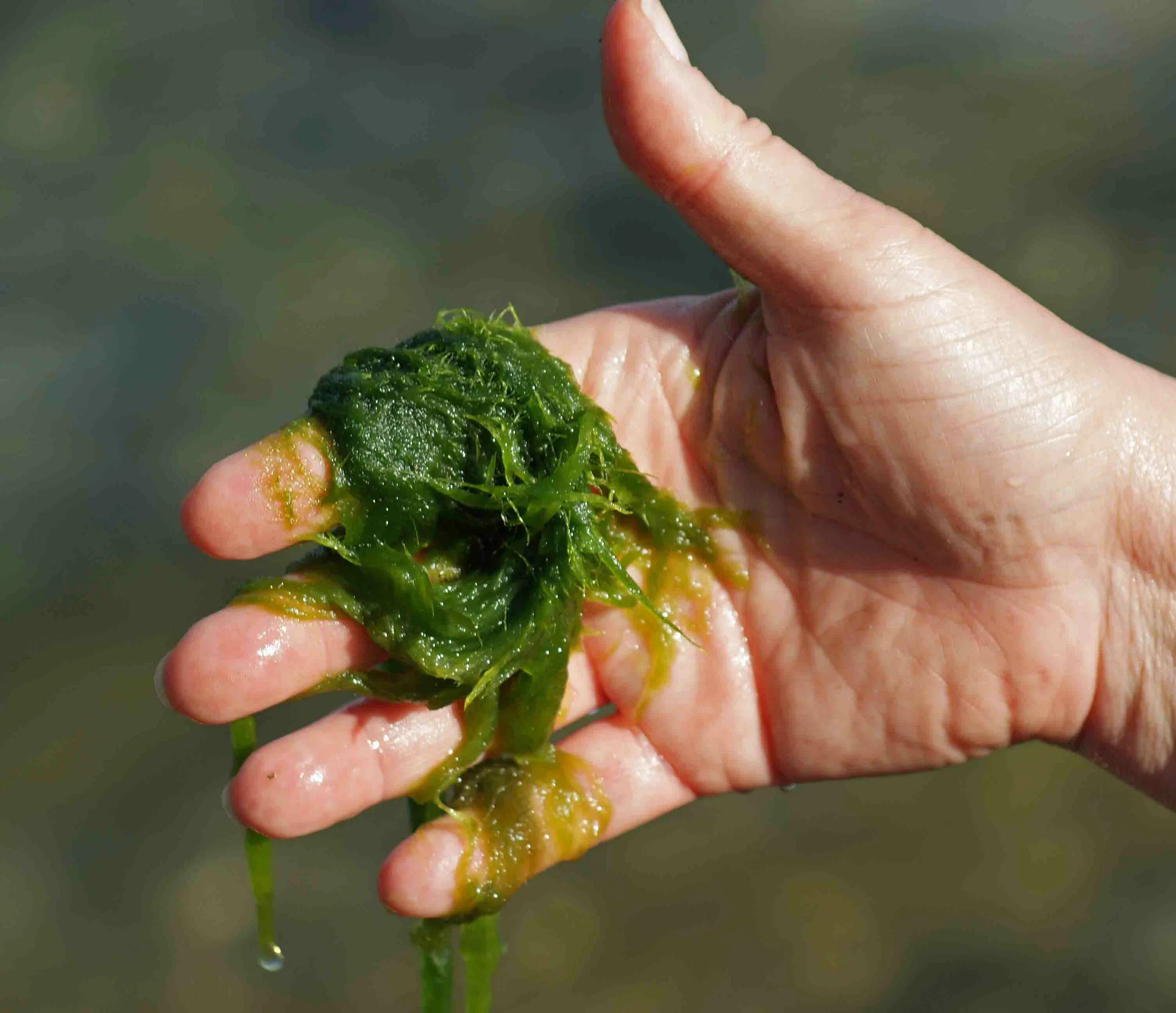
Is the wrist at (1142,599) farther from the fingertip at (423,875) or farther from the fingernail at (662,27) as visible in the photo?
the fingertip at (423,875)

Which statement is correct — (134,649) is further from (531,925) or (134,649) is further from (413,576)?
(413,576)

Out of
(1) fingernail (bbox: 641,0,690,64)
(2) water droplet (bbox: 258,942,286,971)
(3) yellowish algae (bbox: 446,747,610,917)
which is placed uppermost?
(1) fingernail (bbox: 641,0,690,64)

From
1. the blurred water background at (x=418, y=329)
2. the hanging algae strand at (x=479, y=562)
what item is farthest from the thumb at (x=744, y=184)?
the blurred water background at (x=418, y=329)

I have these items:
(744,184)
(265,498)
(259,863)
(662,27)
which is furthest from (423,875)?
(662,27)

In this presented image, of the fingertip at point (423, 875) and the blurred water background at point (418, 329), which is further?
the blurred water background at point (418, 329)

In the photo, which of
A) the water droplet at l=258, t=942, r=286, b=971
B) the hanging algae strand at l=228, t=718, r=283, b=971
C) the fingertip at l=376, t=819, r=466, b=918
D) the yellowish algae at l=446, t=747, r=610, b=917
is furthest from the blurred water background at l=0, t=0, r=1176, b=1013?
the fingertip at l=376, t=819, r=466, b=918

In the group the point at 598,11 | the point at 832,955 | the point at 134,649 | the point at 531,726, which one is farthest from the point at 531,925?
the point at 598,11

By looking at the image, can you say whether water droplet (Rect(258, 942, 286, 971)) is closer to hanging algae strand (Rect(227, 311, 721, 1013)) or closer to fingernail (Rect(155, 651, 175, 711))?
hanging algae strand (Rect(227, 311, 721, 1013))
